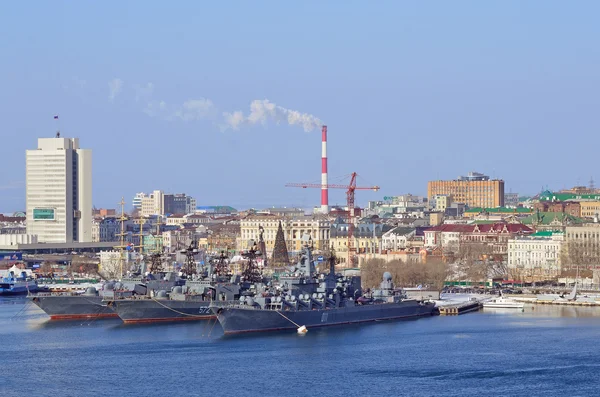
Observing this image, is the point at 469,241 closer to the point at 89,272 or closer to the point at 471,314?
the point at 89,272

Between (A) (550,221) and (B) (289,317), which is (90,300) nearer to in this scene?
(B) (289,317)

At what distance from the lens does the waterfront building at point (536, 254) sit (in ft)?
281

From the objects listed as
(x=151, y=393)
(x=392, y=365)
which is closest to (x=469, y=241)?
(x=392, y=365)

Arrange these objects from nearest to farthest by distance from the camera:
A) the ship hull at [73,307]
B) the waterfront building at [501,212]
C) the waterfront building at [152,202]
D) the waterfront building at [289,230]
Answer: the ship hull at [73,307]
the waterfront building at [289,230]
the waterfront building at [501,212]
the waterfront building at [152,202]

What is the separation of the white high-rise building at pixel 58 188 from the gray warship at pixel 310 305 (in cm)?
5823

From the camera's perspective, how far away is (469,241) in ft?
332

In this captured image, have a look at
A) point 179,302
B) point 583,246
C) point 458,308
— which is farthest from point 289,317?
point 583,246

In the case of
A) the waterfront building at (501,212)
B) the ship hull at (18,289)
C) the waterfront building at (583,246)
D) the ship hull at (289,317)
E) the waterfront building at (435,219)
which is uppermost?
the waterfront building at (501,212)

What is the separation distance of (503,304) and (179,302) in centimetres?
1474

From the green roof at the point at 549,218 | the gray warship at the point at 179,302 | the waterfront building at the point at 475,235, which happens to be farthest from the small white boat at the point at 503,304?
the green roof at the point at 549,218

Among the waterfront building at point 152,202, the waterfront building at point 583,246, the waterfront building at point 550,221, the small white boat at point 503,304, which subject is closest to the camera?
the small white boat at point 503,304

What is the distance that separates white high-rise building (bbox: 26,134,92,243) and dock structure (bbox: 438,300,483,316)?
57.8 m

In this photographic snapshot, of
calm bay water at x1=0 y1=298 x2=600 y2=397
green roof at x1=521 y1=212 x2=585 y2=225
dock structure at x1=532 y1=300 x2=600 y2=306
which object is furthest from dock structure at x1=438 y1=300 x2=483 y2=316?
green roof at x1=521 y1=212 x2=585 y2=225

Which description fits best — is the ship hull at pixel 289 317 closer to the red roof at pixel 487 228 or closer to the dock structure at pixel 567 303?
the dock structure at pixel 567 303
